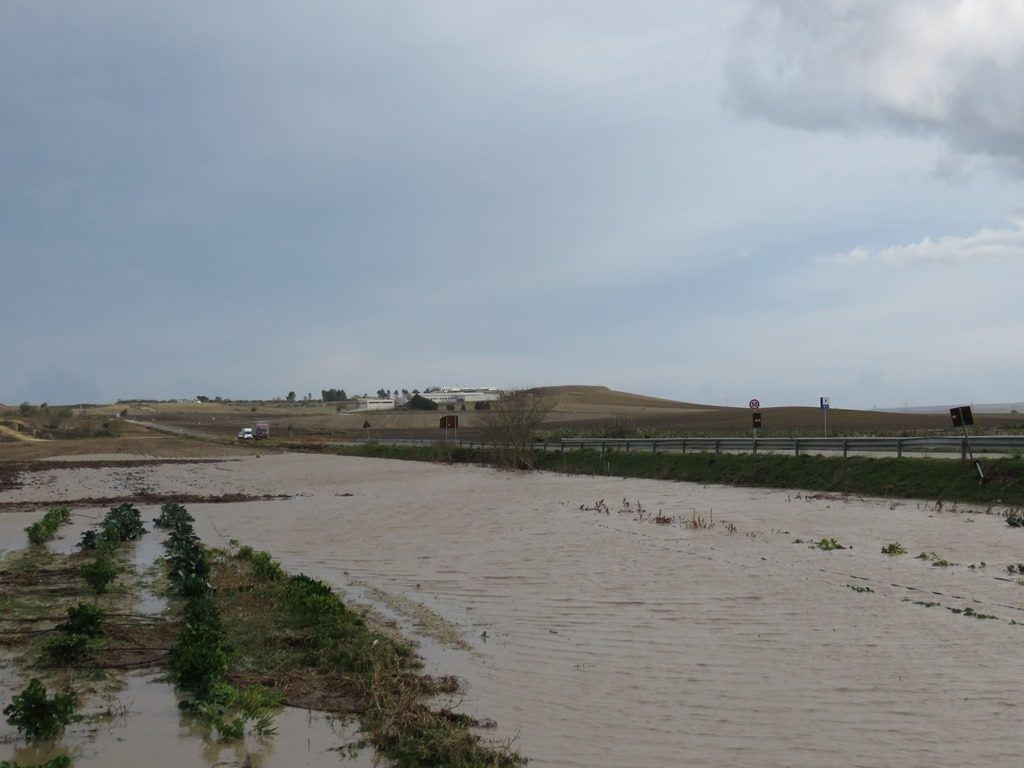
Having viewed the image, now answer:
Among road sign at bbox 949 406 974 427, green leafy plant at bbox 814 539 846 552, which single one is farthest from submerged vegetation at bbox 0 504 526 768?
road sign at bbox 949 406 974 427

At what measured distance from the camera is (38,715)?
7.43 m

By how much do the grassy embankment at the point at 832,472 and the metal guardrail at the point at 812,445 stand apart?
747 millimetres

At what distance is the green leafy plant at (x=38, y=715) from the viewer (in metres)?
7.41

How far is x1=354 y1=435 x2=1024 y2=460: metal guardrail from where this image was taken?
27.5m

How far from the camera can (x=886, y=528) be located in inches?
802

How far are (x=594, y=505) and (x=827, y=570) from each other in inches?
521

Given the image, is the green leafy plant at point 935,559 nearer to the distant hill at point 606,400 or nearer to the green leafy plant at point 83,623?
the green leafy plant at point 83,623

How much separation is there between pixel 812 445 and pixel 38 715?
31189 millimetres

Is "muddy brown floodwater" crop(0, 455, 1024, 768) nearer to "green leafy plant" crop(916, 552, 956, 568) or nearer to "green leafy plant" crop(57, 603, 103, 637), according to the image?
"green leafy plant" crop(916, 552, 956, 568)

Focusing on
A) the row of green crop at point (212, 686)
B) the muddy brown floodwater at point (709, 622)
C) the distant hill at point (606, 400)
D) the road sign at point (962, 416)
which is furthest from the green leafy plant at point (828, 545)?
the distant hill at point (606, 400)

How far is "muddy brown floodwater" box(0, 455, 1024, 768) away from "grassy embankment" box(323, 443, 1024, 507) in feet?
5.34

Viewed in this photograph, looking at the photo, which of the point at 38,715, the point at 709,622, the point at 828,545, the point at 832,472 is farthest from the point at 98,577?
the point at 832,472

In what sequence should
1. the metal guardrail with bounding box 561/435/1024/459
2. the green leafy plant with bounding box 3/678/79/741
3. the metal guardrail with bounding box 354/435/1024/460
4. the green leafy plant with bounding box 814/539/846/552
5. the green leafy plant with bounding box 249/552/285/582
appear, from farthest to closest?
Result: the metal guardrail with bounding box 354/435/1024/460 < the metal guardrail with bounding box 561/435/1024/459 < the green leafy plant with bounding box 814/539/846/552 < the green leafy plant with bounding box 249/552/285/582 < the green leafy plant with bounding box 3/678/79/741

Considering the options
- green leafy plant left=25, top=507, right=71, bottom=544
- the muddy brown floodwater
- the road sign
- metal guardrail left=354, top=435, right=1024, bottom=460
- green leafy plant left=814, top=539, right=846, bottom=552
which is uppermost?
the road sign
